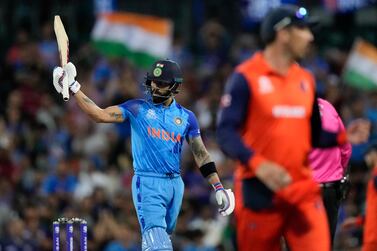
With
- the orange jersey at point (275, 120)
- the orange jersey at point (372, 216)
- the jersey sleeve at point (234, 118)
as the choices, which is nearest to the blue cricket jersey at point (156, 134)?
the orange jersey at point (372, 216)

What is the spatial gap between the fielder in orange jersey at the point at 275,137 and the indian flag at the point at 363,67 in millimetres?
12587

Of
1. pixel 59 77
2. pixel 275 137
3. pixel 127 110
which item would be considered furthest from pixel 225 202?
pixel 275 137

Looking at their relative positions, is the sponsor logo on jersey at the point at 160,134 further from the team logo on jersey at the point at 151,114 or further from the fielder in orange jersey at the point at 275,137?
the fielder in orange jersey at the point at 275,137

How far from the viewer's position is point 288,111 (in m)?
8.64

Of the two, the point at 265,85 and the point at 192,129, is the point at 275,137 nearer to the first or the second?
the point at 265,85

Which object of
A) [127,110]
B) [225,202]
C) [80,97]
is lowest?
[225,202]

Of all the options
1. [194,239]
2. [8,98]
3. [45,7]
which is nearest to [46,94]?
[8,98]

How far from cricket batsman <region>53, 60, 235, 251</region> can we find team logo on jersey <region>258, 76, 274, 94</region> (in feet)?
9.26

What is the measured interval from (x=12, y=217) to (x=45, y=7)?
6.54 metres

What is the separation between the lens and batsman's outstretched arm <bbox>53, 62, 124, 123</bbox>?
1084cm

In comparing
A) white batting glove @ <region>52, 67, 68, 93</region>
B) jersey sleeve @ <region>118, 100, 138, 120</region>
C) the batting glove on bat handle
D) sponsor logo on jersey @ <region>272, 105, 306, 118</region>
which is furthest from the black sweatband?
sponsor logo on jersey @ <region>272, 105, 306, 118</region>

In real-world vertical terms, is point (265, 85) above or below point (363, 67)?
above

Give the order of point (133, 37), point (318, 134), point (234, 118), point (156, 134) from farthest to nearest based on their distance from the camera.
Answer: point (133, 37) → point (156, 134) → point (318, 134) → point (234, 118)

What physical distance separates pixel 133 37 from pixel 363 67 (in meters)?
4.20
